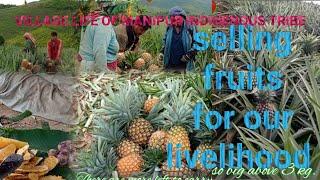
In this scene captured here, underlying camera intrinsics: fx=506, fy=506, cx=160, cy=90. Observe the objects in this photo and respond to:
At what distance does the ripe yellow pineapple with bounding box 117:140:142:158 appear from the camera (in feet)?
5.74

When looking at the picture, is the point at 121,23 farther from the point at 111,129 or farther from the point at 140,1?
the point at 111,129

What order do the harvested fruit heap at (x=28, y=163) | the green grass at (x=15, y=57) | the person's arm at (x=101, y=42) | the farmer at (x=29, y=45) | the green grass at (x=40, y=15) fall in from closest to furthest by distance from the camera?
the harvested fruit heap at (x=28, y=163), the person's arm at (x=101, y=42), the green grass at (x=40, y=15), the farmer at (x=29, y=45), the green grass at (x=15, y=57)

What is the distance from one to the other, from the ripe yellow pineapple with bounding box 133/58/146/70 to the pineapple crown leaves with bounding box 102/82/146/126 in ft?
0.67

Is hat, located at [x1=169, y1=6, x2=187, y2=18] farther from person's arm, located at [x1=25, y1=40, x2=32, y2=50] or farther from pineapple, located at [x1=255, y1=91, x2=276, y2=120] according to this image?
person's arm, located at [x1=25, y1=40, x2=32, y2=50]

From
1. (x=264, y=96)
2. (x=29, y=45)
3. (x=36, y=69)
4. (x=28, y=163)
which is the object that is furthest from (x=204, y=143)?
(x=36, y=69)

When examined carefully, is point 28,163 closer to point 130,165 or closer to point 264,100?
point 130,165

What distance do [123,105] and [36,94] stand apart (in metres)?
3.01

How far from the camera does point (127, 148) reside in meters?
1.75

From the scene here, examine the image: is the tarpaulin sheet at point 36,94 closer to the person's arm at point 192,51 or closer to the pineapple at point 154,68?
the pineapple at point 154,68

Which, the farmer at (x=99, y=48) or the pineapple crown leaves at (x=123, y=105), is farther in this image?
the farmer at (x=99, y=48)

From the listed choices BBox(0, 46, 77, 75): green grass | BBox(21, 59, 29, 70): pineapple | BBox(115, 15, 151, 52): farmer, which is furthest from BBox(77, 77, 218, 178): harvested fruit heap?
BBox(21, 59, 29, 70): pineapple

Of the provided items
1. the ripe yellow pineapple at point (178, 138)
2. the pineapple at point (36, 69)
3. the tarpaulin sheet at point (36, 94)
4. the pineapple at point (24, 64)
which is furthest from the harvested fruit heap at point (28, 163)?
the pineapple at point (24, 64)

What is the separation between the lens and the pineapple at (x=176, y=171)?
5.52 ft

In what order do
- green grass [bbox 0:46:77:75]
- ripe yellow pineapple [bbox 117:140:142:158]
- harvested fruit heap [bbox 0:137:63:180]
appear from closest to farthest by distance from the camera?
1. harvested fruit heap [bbox 0:137:63:180]
2. ripe yellow pineapple [bbox 117:140:142:158]
3. green grass [bbox 0:46:77:75]
